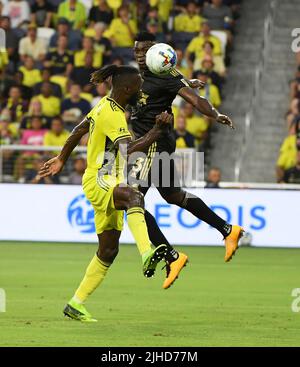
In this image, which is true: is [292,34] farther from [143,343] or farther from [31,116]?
[143,343]

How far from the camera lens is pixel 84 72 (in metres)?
23.3

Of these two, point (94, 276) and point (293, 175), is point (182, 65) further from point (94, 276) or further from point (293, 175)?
point (94, 276)

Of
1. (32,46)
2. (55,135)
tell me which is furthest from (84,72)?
(55,135)

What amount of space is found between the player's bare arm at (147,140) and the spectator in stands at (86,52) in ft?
43.7

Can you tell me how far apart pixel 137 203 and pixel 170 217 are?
32.3ft

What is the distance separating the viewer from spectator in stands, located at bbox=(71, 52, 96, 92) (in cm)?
2322

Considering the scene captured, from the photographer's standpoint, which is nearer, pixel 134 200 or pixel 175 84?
pixel 134 200

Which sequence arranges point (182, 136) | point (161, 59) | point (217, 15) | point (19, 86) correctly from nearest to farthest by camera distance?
point (161, 59) → point (182, 136) → point (19, 86) → point (217, 15)

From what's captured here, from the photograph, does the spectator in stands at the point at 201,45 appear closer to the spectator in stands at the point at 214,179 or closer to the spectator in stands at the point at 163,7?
the spectator in stands at the point at 163,7

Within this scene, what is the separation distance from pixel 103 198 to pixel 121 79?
3.58 feet

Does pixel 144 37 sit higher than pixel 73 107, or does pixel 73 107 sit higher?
pixel 144 37

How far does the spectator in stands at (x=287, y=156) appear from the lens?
21.3 metres

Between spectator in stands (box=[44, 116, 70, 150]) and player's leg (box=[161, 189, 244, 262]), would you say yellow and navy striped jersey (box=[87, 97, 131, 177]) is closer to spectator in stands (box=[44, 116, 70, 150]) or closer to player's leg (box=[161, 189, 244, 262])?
player's leg (box=[161, 189, 244, 262])

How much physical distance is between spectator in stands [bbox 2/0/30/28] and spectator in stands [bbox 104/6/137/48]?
6.24ft
